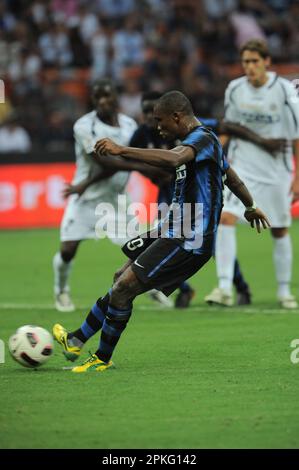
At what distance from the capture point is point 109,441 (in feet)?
19.7

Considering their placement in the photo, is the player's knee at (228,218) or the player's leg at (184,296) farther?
the player's leg at (184,296)

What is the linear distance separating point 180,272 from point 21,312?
13.1 ft

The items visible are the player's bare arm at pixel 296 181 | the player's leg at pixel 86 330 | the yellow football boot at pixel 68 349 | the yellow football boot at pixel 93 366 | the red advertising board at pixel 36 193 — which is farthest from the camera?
the red advertising board at pixel 36 193

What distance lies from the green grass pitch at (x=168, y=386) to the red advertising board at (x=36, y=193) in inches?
258

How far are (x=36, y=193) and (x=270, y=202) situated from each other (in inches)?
339

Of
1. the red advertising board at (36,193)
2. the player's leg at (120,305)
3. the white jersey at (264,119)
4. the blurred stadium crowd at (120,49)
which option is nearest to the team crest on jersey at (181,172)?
the player's leg at (120,305)

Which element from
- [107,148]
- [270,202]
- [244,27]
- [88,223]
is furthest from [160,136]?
[244,27]

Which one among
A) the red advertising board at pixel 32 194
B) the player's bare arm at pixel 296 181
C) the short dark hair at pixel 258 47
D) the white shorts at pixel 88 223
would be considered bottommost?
the red advertising board at pixel 32 194

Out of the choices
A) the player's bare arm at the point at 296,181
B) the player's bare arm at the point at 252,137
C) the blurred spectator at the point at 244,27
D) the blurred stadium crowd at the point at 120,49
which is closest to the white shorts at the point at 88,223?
the player's bare arm at the point at 252,137

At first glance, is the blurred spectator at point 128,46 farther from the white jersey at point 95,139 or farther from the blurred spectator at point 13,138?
the white jersey at point 95,139

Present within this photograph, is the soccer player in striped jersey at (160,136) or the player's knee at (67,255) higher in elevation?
the soccer player in striped jersey at (160,136)

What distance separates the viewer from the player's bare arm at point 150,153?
717 centimetres

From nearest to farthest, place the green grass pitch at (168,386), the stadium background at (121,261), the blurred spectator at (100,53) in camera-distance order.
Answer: the green grass pitch at (168,386)
the stadium background at (121,261)
the blurred spectator at (100,53)

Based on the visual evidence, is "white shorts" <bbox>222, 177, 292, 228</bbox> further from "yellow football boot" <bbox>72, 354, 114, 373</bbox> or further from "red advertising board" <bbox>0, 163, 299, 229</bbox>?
"red advertising board" <bbox>0, 163, 299, 229</bbox>
